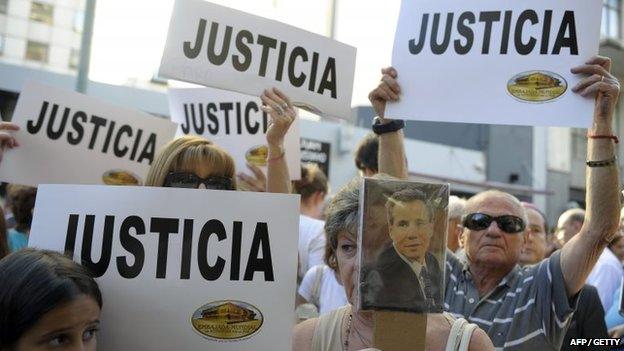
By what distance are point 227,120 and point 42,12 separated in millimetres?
8594

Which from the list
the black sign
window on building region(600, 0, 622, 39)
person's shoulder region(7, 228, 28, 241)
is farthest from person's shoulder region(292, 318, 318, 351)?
window on building region(600, 0, 622, 39)

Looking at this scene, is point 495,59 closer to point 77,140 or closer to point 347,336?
point 347,336

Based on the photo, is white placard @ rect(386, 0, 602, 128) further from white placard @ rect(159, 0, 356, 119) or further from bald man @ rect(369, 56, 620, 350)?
white placard @ rect(159, 0, 356, 119)

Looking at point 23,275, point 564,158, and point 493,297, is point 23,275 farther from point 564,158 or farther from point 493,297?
point 564,158

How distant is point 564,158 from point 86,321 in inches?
→ 782

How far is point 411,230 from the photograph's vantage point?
149 cm

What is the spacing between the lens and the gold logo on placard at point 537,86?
2162mm

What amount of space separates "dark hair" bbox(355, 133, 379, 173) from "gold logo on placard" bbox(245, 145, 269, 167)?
0.52m

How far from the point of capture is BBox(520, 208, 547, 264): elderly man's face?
399 cm

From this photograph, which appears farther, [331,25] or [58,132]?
[331,25]

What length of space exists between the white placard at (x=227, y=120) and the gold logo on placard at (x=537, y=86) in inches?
58.3

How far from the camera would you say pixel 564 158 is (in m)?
19.7

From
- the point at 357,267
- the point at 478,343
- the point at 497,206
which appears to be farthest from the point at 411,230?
the point at 497,206

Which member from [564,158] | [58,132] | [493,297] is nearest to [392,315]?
[493,297]
